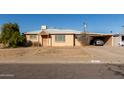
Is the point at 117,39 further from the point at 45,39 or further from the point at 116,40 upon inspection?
the point at 45,39

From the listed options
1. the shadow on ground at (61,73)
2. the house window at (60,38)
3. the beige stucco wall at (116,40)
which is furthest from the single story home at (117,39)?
the shadow on ground at (61,73)

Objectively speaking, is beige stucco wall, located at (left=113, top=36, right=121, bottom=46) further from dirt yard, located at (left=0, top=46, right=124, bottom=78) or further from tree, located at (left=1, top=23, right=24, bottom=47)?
dirt yard, located at (left=0, top=46, right=124, bottom=78)

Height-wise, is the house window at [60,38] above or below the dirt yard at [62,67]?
above

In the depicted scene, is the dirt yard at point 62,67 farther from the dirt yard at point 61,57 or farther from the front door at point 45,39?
the front door at point 45,39

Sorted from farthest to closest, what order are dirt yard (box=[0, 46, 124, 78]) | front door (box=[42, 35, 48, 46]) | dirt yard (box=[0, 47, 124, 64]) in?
front door (box=[42, 35, 48, 46]), dirt yard (box=[0, 47, 124, 64]), dirt yard (box=[0, 46, 124, 78])

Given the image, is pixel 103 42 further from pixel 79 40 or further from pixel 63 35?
pixel 63 35

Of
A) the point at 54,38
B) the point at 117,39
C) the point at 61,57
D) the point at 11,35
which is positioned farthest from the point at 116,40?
the point at 61,57

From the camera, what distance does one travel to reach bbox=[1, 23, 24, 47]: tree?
116 ft

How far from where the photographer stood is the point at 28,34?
4156 cm

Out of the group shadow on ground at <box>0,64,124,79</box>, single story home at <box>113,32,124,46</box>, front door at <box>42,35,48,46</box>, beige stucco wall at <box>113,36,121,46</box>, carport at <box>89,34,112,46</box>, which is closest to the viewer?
shadow on ground at <box>0,64,124,79</box>

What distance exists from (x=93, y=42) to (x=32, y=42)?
1348 cm

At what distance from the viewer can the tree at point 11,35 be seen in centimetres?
3522

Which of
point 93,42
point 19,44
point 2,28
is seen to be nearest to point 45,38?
point 19,44

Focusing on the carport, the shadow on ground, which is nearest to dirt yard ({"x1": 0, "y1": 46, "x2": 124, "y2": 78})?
the shadow on ground
